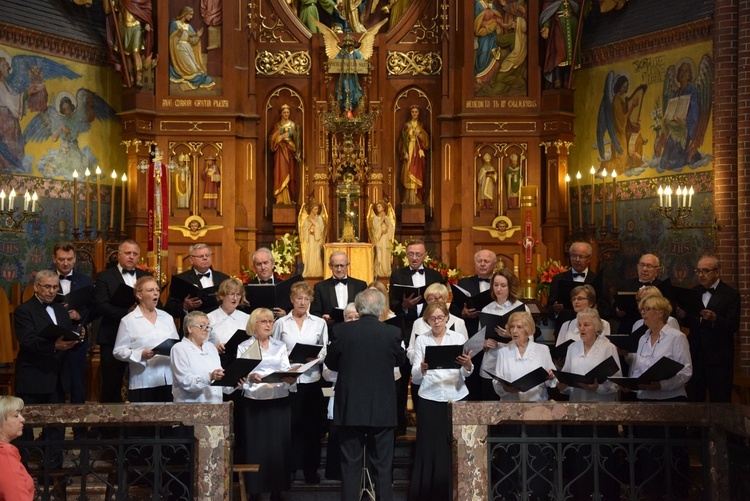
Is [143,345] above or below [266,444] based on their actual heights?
above

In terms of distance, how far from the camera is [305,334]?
7.59 meters

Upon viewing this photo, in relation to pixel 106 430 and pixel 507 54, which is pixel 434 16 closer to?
pixel 507 54

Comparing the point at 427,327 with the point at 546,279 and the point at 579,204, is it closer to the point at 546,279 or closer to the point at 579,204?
the point at 546,279

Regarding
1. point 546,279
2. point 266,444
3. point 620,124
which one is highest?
point 620,124

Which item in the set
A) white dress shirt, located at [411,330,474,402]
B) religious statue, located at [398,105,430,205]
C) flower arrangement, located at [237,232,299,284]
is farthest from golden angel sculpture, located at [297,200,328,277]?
white dress shirt, located at [411,330,474,402]

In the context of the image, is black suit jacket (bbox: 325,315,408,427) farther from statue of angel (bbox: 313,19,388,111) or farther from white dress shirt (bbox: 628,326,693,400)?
statue of angel (bbox: 313,19,388,111)

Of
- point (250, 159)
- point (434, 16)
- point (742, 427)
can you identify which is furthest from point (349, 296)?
point (434, 16)

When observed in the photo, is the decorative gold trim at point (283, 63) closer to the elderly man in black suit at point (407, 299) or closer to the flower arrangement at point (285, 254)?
the flower arrangement at point (285, 254)

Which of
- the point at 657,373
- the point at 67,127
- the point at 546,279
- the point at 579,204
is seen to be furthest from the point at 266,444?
the point at 67,127

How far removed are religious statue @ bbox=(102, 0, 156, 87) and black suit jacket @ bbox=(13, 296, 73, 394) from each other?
6071 mm

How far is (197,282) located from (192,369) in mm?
1878

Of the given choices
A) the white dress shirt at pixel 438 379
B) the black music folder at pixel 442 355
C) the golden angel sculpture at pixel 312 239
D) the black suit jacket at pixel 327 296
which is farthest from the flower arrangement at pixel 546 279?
the black music folder at pixel 442 355

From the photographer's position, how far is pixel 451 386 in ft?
23.2

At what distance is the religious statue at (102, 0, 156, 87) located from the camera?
13.1 meters
